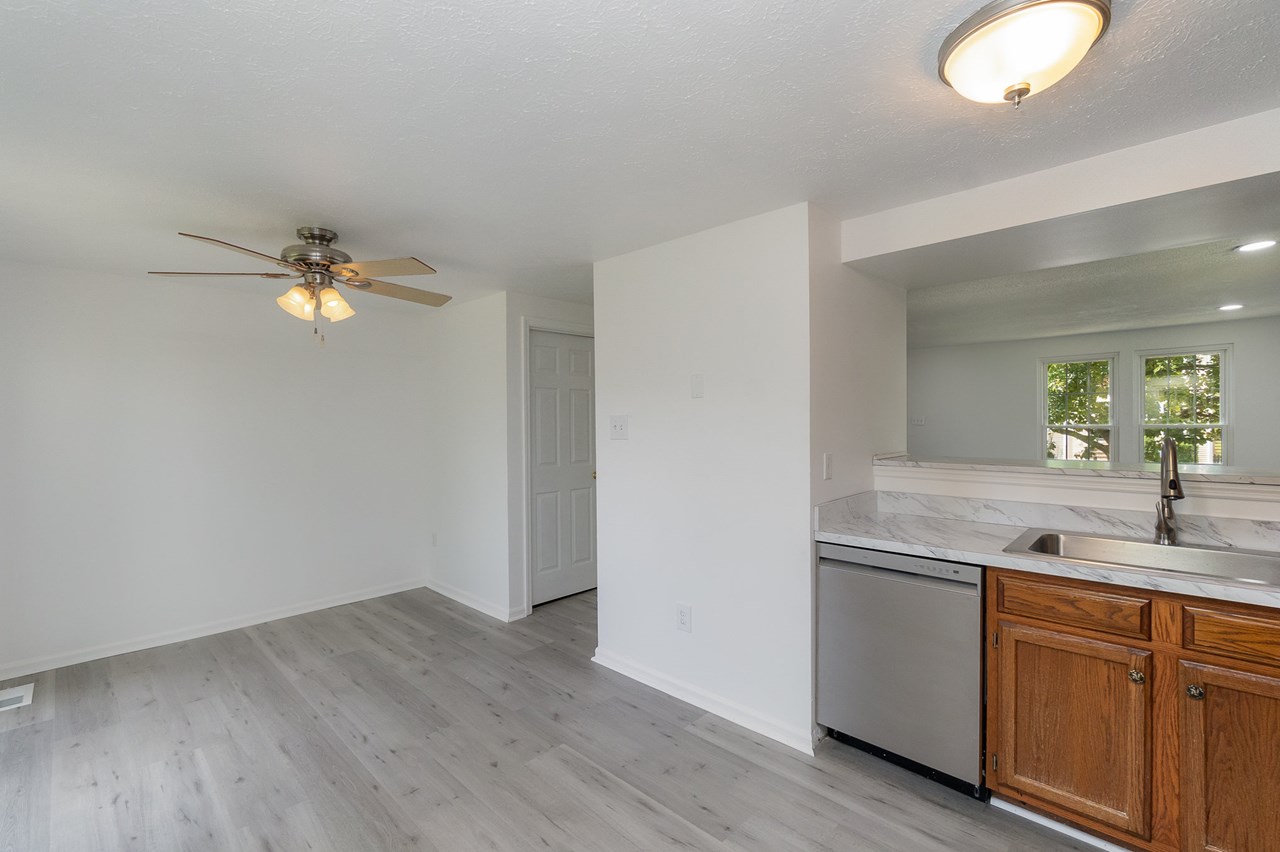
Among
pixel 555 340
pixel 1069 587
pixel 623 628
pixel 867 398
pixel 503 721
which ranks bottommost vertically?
pixel 503 721

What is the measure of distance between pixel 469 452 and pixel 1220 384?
725 centimetres

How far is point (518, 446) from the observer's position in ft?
13.0

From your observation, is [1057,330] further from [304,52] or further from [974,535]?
[304,52]

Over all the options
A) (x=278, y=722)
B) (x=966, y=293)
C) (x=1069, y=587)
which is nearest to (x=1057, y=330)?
(x=966, y=293)

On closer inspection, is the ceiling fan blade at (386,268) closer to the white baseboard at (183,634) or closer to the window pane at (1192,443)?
the white baseboard at (183,634)

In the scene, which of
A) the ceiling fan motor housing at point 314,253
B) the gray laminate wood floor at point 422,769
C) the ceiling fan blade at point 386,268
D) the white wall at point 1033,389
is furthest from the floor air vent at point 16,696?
the white wall at point 1033,389

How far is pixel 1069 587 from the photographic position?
6.01 feet

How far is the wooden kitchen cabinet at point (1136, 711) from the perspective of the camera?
1.55 m

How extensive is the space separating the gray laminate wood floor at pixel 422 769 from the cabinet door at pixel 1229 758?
429 millimetres

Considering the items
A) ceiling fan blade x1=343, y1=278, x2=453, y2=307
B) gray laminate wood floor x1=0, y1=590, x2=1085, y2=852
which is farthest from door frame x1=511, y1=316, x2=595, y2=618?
ceiling fan blade x1=343, y1=278, x2=453, y2=307

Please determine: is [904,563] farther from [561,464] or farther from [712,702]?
[561,464]

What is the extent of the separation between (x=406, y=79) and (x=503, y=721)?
2563 mm

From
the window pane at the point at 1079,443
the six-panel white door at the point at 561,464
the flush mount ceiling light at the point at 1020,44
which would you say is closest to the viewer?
the flush mount ceiling light at the point at 1020,44

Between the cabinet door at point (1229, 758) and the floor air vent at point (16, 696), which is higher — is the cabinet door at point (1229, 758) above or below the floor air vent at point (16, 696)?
above
